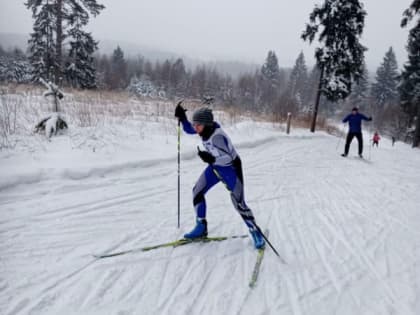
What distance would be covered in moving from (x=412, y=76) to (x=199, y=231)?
29.4 metres

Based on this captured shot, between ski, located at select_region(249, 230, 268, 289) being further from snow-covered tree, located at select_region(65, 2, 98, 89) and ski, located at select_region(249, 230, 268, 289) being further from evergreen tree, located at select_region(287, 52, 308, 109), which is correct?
evergreen tree, located at select_region(287, 52, 308, 109)

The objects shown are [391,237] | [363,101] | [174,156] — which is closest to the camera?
[391,237]

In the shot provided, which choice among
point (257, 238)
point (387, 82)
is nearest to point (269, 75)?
point (387, 82)

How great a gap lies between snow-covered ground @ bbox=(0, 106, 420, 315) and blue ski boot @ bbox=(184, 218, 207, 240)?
0.55ft

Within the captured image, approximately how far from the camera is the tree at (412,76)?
51.2ft

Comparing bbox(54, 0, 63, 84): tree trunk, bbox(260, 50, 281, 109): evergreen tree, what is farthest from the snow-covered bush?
bbox(260, 50, 281, 109): evergreen tree

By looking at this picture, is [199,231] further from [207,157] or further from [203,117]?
[203,117]

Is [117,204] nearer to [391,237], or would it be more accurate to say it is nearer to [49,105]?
[391,237]

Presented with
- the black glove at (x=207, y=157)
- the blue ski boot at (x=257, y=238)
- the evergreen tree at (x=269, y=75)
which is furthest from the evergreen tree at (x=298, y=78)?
the black glove at (x=207, y=157)

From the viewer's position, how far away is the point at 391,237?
4277 mm

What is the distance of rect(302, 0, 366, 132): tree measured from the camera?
709 inches

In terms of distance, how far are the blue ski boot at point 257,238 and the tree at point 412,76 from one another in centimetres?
1846

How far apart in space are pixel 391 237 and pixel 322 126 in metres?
20.8

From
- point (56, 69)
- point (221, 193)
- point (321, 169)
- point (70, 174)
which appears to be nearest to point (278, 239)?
point (221, 193)
